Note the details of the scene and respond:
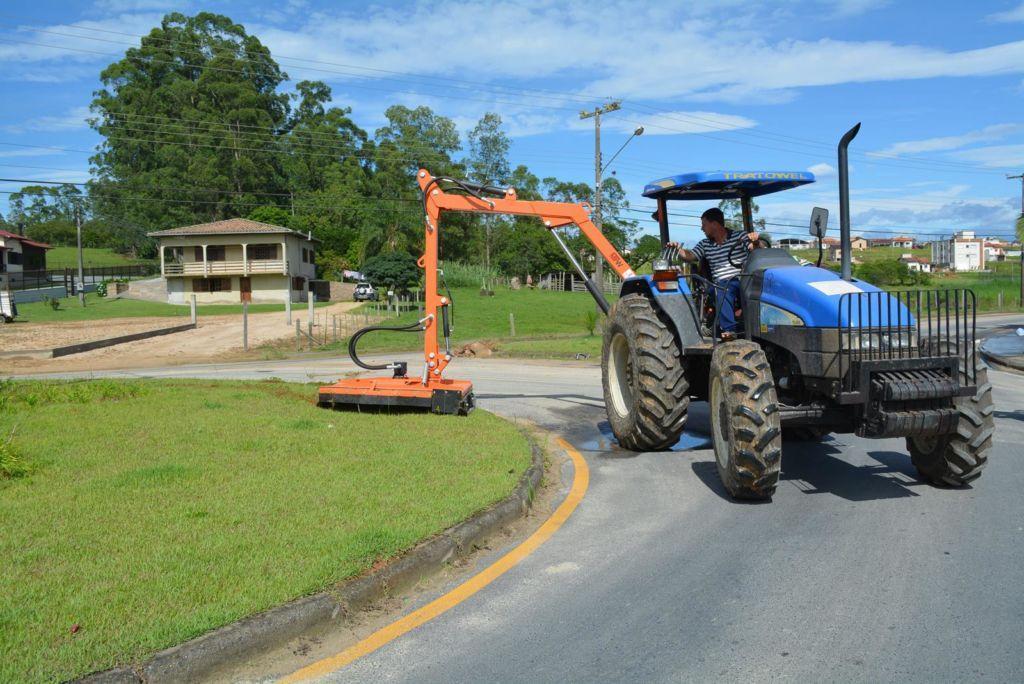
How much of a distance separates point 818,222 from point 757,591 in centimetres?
353

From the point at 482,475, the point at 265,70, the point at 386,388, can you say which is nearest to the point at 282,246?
the point at 265,70

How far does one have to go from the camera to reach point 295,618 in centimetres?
418

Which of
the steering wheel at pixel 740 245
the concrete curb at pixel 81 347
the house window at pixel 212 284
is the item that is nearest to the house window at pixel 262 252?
the house window at pixel 212 284

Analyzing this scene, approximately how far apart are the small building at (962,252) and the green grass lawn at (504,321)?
236 feet

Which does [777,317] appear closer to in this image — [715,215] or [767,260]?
[767,260]

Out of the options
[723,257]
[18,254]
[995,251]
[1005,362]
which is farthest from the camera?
[995,251]

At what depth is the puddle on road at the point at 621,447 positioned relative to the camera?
920 cm

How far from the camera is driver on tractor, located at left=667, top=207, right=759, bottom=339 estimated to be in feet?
26.5

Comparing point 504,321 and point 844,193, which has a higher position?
point 844,193

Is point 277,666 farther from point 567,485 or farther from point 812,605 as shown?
point 567,485

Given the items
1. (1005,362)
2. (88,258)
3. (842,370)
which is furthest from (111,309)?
(842,370)

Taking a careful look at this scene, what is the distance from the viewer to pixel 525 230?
84688mm

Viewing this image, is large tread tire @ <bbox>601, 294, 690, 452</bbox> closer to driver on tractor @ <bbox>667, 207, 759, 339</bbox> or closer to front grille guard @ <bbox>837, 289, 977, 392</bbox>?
driver on tractor @ <bbox>667, 207, 759, 339</bbox>

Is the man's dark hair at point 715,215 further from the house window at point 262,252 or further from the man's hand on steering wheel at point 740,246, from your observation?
A: the house window at point 262,252
